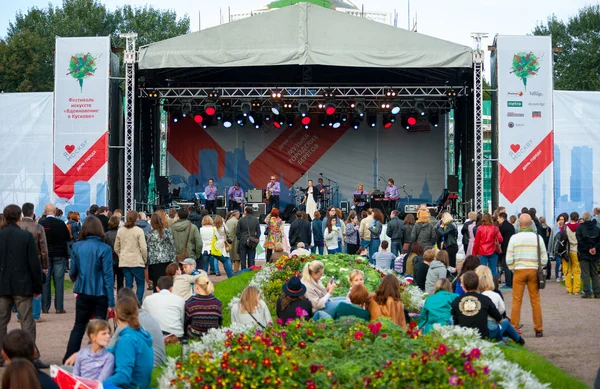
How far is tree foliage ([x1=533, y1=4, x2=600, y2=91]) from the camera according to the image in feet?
181

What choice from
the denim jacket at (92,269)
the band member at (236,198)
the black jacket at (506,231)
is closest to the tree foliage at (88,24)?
the band member at (236,198)

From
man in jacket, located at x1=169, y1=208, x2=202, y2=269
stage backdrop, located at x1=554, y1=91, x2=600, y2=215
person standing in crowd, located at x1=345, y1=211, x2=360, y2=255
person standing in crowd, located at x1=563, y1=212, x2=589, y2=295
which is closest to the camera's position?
man in jacket, located at x1=169, y1=208, x2=202, y2=269

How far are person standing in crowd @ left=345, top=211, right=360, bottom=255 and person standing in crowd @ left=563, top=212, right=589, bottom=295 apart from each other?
478cm

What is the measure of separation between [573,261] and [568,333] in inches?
182

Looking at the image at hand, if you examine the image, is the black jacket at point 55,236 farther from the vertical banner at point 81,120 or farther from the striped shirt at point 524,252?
the vertical banner at point 81,120

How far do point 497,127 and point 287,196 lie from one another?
9.32 m

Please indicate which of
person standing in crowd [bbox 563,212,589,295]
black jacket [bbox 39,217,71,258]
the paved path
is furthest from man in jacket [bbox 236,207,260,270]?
person standing in crowd [bbox 563,212,589,295]

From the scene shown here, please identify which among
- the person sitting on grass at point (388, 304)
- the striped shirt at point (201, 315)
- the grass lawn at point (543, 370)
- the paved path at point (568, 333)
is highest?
the person sitting on grass at point (388, 304)

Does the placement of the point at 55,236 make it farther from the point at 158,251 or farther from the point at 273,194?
the point at 273,194

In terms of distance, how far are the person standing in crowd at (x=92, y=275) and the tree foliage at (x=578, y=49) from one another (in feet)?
155

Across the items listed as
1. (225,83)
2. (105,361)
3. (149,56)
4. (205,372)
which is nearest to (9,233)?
(105,361)

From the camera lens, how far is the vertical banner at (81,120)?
23.8 meters

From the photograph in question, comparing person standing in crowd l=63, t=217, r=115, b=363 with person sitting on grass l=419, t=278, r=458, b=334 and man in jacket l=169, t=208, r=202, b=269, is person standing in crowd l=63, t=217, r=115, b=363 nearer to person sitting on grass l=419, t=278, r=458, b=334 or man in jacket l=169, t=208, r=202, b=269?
person sitting on grass l=419, t=278, r=458, b=334

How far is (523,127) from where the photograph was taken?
23.9 meters
